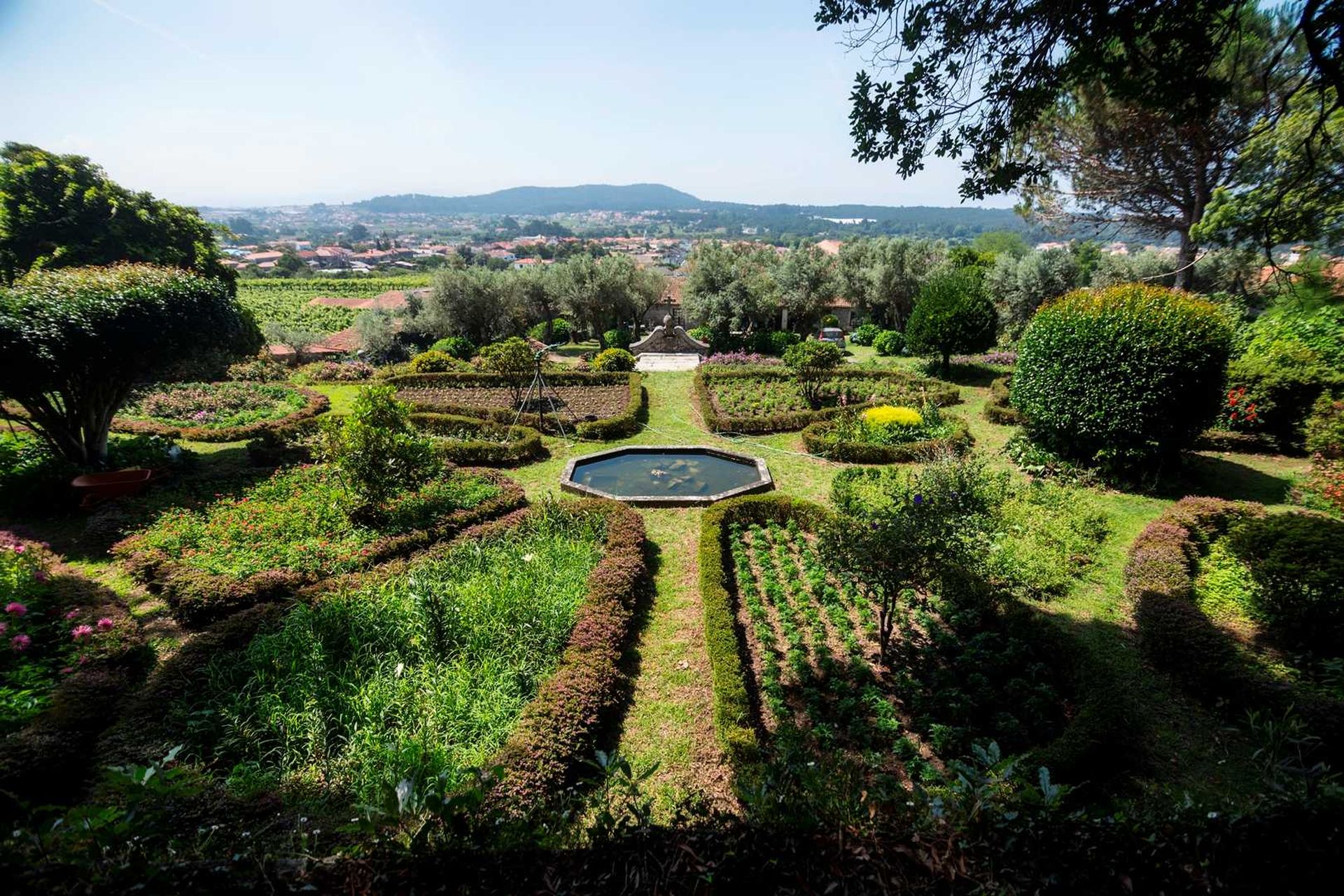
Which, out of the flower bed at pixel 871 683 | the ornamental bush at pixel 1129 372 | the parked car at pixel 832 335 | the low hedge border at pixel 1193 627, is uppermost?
the ornamental bush at pixel 1129 372

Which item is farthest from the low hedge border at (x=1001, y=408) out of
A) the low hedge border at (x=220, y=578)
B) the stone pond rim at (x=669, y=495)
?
the low hedge border at (x=220, y=578)

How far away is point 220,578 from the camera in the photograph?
802cm

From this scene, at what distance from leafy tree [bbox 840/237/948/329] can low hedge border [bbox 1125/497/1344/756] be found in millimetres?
23721

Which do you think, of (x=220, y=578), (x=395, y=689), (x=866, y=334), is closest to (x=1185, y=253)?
(x=866, y=334)

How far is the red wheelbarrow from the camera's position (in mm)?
11109

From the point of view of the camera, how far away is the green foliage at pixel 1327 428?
10359 mm

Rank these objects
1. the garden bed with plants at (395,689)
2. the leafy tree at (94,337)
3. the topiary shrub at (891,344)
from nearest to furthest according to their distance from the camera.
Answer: the garden bed with plants at (395,689)
the leafy tree at (94,337)
the topiary shrub at (891,344)

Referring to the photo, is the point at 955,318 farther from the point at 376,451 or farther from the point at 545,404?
the point at 376,451

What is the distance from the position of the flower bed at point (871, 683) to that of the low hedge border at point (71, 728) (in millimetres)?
6096

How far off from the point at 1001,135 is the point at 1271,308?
49.2ft

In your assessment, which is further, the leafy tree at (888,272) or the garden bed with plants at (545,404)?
the leafy tree at (888,272)

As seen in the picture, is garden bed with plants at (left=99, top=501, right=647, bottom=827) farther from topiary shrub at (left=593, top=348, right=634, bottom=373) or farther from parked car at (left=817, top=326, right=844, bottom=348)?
parked car at (left=817, top=326, right=844, bottom=348)

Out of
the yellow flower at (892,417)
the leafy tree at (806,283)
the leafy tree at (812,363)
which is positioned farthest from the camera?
the leafy tree at (806,283)

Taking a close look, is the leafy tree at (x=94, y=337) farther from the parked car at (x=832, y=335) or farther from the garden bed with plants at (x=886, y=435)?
the parked car at (x=832, y=335)
